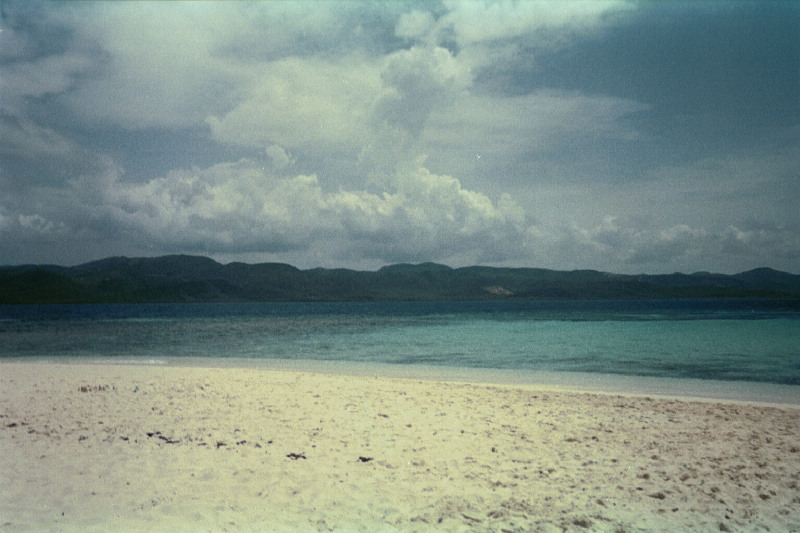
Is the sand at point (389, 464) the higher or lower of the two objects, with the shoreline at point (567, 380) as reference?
higher

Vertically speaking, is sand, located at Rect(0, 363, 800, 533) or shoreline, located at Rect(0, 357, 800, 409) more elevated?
sand, located at Rect(0, 363, 800, 533)

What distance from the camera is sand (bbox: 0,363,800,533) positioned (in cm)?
589

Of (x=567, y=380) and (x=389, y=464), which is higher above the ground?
(x=389, y=464)

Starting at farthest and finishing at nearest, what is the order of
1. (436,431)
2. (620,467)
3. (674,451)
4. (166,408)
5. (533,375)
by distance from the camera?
(533,375) → (166,408) → (436,431) → (674,451) → (620,467)

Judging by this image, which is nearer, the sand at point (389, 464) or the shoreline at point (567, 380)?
the sand at point (389, 464)

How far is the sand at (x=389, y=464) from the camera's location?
5.89m

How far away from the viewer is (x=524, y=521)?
5762 mm

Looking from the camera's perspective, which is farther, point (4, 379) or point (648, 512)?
point (4, 379)

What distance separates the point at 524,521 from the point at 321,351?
26.2m

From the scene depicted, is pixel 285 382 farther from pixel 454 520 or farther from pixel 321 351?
pixel 321 351

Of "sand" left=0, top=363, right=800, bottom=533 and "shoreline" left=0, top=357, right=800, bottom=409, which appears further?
"shoreline" left=0, top=357, right=800, bottom=409

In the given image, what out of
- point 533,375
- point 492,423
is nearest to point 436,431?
point 492,423

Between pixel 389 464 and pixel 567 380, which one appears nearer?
pixel 389 464

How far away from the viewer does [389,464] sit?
7.48 meters
